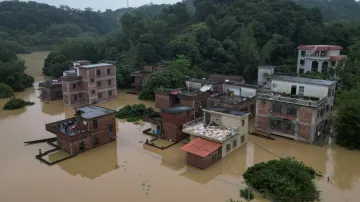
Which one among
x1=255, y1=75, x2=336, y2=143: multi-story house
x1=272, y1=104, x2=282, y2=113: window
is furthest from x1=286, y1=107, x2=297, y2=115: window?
x1=272, y1=104, x2=282, y2=113: window

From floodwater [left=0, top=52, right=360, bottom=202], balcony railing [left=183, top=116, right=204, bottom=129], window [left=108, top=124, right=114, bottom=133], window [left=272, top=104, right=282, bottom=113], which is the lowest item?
floodwater [left=0, top=52, right=360, bottom=202]

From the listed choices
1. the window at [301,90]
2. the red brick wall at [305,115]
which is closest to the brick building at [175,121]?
the red brick wall at [305,115]

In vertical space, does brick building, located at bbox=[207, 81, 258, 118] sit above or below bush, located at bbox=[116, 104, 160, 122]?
above

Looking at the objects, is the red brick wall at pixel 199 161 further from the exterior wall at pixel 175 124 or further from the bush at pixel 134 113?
the bush at pixel 134 113

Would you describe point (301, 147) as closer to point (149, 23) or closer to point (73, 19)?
point (149, 23)

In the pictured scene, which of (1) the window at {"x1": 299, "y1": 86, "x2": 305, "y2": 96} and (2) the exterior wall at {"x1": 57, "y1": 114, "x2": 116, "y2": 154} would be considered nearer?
(2) the exterior wall at {"x1": 57, "y1": 114, "x2": 116, "y2": 154}

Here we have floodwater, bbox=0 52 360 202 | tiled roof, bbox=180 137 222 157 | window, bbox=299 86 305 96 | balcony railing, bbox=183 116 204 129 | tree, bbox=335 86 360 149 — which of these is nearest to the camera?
floodwater, bbox=0 52 360 202

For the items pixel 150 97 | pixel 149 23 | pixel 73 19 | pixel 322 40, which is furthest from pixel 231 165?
pixel 73 19

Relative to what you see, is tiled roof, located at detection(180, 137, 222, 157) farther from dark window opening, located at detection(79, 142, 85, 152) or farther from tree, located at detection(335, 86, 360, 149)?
tree, located at detection(335, 86, 360, 149)
